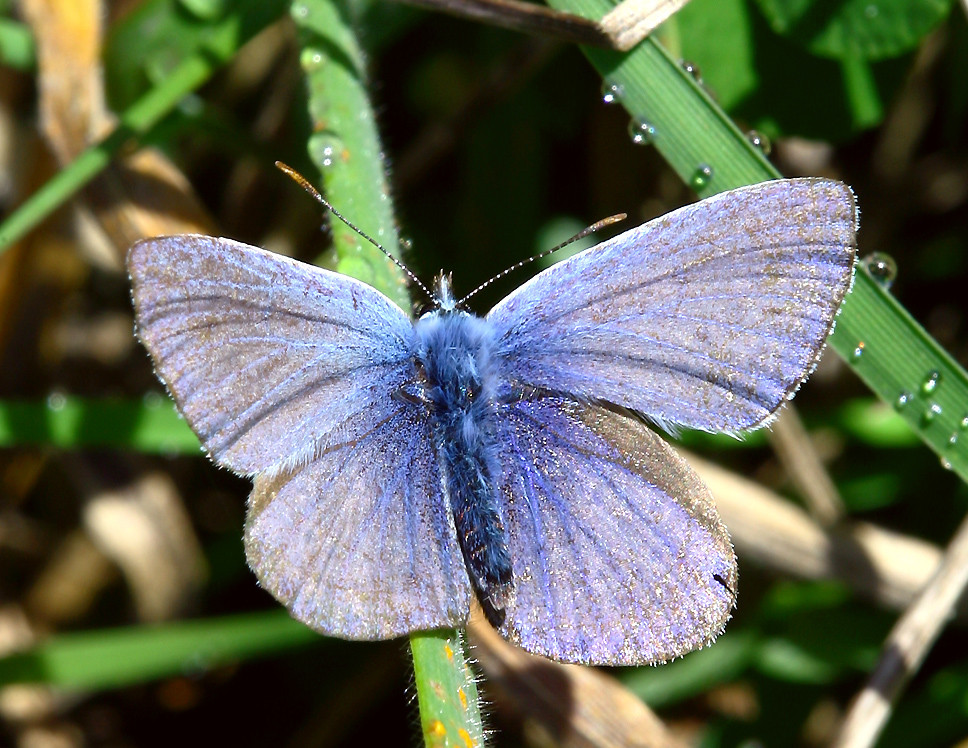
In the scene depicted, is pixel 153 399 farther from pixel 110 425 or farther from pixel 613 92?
pixel 613 92

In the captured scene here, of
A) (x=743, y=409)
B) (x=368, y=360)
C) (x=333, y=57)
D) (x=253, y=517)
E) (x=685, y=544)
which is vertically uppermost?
(x=333, y=57)

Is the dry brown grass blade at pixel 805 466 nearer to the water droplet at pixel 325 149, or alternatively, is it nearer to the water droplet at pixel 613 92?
the water droplet at pixel 613 92

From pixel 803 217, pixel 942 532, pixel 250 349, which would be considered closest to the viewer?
pixel 803 217

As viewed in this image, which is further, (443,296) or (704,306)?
(443,296)

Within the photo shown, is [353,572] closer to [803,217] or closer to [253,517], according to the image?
[253,517]

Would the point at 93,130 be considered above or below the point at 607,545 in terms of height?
above

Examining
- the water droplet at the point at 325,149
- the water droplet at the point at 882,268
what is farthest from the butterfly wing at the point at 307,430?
the water droplet at the point at 882,268

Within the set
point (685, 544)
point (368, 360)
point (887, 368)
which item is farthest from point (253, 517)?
point (887, 368)

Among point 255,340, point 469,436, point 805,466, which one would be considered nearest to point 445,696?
point 469,436
